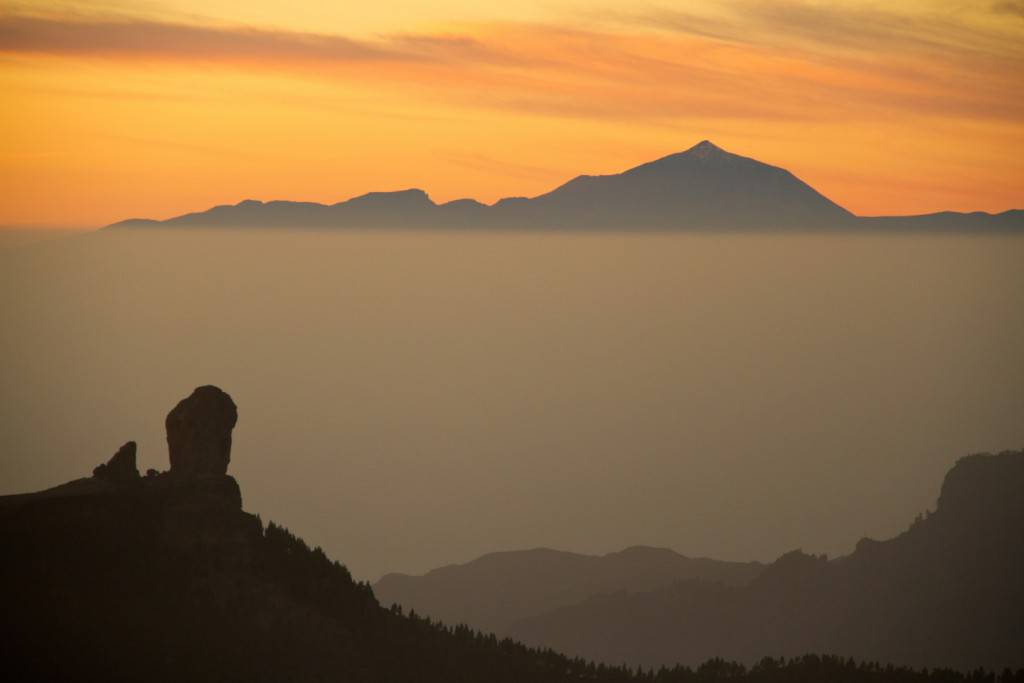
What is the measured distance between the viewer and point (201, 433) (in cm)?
9175

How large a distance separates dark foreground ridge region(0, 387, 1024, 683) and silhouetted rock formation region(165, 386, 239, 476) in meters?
0.09

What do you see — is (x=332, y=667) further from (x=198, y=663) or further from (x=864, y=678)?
(x=864, y=678)

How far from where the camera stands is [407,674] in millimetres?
94375

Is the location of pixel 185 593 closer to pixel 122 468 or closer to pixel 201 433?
pixel 122 468

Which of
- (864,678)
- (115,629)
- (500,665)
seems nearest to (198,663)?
(115,629)

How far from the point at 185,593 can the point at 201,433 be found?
34.6ft

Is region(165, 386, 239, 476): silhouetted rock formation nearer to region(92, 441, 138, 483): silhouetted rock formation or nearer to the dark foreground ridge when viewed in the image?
the dark foreground ridge

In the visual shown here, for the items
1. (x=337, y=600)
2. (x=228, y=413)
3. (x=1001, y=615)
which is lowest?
(x=1001, y=615)

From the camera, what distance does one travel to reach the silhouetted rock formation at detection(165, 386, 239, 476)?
91438 mm

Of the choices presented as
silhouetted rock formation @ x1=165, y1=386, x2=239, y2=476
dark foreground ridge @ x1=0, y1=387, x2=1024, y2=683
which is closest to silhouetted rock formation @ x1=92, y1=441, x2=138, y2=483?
dark foreground ridge @ x1=0, y1=387, x2=1024, y2=683

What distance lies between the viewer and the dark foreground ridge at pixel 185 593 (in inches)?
3199

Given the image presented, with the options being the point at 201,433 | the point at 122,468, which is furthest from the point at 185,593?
the point at 201,433

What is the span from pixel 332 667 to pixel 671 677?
3135 cm

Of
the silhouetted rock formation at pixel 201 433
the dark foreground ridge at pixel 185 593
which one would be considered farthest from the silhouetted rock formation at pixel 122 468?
the silhouetted rock formation at pixel 201 433
